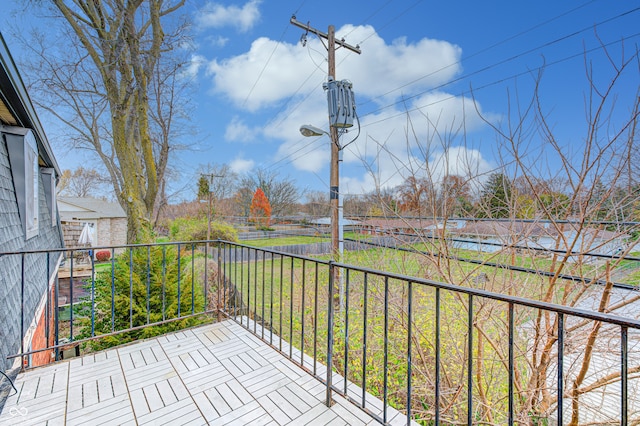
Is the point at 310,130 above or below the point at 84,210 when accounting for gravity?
above

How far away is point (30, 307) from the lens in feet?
10.4

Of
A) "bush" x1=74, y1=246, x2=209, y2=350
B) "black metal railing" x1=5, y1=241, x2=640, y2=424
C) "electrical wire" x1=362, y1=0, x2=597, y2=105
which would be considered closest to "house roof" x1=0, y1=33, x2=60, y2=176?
"black metal railing" x1=5, y1=241, x2=640, y2=424

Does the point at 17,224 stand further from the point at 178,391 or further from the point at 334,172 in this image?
the point at 334,172

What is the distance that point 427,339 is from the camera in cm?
323

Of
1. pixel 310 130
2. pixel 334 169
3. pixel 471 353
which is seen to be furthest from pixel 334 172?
pixel 471 353

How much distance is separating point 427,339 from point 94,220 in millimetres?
20654

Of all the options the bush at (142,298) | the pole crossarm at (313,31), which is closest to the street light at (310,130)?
the pole crossarm at (313,31)

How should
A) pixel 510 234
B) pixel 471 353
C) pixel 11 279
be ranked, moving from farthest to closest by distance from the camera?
1. pixel 510 234
2. pixel 11 279
3. pixel 471 353

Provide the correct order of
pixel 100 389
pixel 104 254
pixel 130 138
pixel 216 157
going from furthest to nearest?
pixel 216 157 → pixel 104 254 → pixel 130 138 → pixel 100 389

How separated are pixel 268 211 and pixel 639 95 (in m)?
20.7

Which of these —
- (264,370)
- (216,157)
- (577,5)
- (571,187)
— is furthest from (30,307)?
(216,157)

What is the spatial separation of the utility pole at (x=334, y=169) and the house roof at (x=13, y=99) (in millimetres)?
3799

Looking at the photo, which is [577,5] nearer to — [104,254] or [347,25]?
[347,25]

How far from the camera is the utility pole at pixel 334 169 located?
17.6 feet
